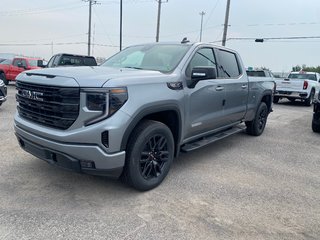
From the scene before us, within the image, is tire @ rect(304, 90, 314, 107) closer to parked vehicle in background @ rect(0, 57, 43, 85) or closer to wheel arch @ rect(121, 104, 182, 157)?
wheel arch @ rect(121, 104, 182, 157)

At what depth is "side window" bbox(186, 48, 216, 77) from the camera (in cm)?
445

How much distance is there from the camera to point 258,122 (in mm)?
7305

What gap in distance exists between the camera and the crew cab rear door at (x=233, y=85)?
5395 millimetres

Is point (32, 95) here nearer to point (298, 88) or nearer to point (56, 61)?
point (56, 61)

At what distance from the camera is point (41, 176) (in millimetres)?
4191

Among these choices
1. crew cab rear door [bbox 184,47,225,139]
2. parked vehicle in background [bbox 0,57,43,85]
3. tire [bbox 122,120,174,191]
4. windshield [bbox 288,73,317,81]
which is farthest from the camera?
parked vehicle in background [bbox 0,57,43,85]

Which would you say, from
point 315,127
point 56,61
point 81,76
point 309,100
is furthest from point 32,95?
point 309,100

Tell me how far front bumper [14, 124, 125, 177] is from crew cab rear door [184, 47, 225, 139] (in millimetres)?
1374

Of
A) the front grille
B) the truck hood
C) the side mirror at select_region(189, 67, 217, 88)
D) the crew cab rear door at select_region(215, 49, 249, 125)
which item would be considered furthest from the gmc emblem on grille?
the crew cab rear door at select_region(215, 49, 249, 125)

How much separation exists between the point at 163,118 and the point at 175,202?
1.14m

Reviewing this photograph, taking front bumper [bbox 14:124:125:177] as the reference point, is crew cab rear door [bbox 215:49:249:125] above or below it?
above

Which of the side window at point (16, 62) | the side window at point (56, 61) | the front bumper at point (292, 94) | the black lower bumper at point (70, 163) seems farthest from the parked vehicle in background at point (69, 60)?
the black lower bumper at point (70, 163)

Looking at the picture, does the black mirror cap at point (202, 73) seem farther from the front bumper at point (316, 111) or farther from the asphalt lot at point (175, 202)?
the front bumper at point (316, 111)

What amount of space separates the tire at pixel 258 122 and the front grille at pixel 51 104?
489 cm
